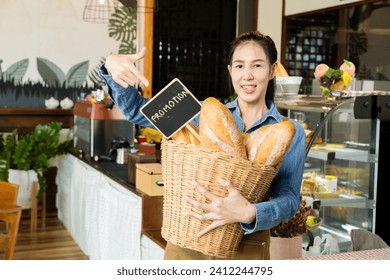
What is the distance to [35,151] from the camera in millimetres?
4332

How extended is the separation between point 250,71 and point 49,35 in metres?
4.20

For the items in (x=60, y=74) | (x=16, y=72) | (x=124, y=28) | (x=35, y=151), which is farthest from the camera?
(x=124, y=28)

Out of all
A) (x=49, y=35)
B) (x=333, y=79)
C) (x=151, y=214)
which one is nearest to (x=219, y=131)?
(x=333, y=79)

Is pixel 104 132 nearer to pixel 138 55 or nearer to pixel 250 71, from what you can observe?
pixel 138 55

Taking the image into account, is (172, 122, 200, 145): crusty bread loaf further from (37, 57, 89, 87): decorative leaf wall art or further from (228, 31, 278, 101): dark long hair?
(37, 57, 89, 87): decorative leaf wall art

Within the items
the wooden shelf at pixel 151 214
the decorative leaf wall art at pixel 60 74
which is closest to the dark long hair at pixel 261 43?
the wooden shelf at pixel 151 214

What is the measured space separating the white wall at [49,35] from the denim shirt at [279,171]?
3.96 meters

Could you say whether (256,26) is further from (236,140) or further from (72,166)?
(236,140)

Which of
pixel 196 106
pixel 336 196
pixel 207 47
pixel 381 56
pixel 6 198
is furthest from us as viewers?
pixel 207 47

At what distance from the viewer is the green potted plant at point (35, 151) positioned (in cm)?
429
